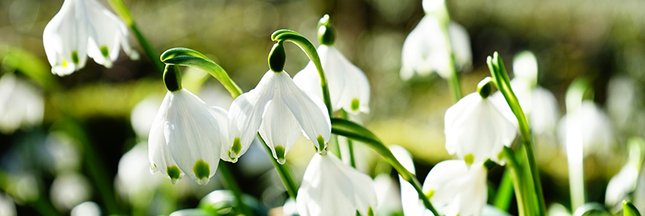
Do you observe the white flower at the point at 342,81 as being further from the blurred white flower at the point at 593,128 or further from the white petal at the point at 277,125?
the blurred white flower at the point at 593,128

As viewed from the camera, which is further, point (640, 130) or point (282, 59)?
point (640, 130)

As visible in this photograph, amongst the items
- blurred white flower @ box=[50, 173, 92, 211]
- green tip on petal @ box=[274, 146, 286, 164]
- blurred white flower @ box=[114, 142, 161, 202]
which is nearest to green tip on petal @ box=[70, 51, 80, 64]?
green tip on petal @ box=[274, 146, 286, 164]

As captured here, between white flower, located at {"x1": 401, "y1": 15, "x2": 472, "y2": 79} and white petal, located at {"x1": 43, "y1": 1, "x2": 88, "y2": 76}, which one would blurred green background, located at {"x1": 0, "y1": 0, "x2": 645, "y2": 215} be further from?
white petal, located at {"x1": 43, "y1": 1, "x2": 88, "y2": 76}

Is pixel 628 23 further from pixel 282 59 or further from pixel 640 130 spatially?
pixel 282 59

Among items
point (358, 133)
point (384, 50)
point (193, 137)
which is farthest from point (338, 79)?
point (384, 50)

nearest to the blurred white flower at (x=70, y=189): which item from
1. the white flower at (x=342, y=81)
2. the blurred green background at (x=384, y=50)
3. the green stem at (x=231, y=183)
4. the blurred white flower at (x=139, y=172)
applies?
the blurred white flower at (x=139, y=172)

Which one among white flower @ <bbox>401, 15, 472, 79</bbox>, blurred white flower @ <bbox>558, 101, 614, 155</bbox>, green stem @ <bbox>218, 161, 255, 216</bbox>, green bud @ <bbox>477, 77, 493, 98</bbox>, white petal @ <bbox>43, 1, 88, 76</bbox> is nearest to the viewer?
green bud @ <bbox>477, 77, 493, 98</bbox>

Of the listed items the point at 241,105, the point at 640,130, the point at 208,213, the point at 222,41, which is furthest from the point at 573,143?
the point at 222,41
